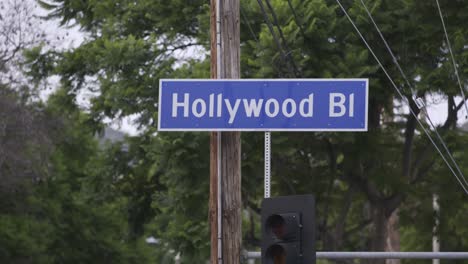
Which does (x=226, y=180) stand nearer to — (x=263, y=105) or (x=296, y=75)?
(x=263, y=105)

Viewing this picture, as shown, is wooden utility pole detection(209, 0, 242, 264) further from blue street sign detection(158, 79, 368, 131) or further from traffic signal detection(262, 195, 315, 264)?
traffic signal detection(262, 195, 315, 264)

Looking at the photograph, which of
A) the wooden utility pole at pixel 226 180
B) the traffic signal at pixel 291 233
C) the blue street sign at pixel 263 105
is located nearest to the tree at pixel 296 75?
the wooden utility pole at pixel 226 180

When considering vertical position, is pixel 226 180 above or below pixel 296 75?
below

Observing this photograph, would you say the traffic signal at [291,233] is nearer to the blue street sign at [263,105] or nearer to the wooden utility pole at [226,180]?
the blue street sign at [263,105]

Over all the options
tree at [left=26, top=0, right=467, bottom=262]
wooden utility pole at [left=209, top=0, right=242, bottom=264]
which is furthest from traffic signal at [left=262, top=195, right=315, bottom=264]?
tree at [left=26, top=0, right=467, bottom=262]

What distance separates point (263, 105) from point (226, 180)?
0.95m

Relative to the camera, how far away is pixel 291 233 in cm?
935

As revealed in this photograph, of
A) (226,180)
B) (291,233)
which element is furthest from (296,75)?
(291,233)

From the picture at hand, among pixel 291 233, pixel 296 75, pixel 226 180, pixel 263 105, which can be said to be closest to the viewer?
pixel 291 233

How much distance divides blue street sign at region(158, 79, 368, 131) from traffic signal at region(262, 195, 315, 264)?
3.31 ft

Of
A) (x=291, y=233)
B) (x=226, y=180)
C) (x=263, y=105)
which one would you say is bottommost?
(x=291, y=233)

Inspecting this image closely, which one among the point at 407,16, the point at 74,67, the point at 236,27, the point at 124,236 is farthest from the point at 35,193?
the point at 236,27

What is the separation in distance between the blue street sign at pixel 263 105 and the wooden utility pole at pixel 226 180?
47cm

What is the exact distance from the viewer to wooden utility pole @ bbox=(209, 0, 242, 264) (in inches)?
419
